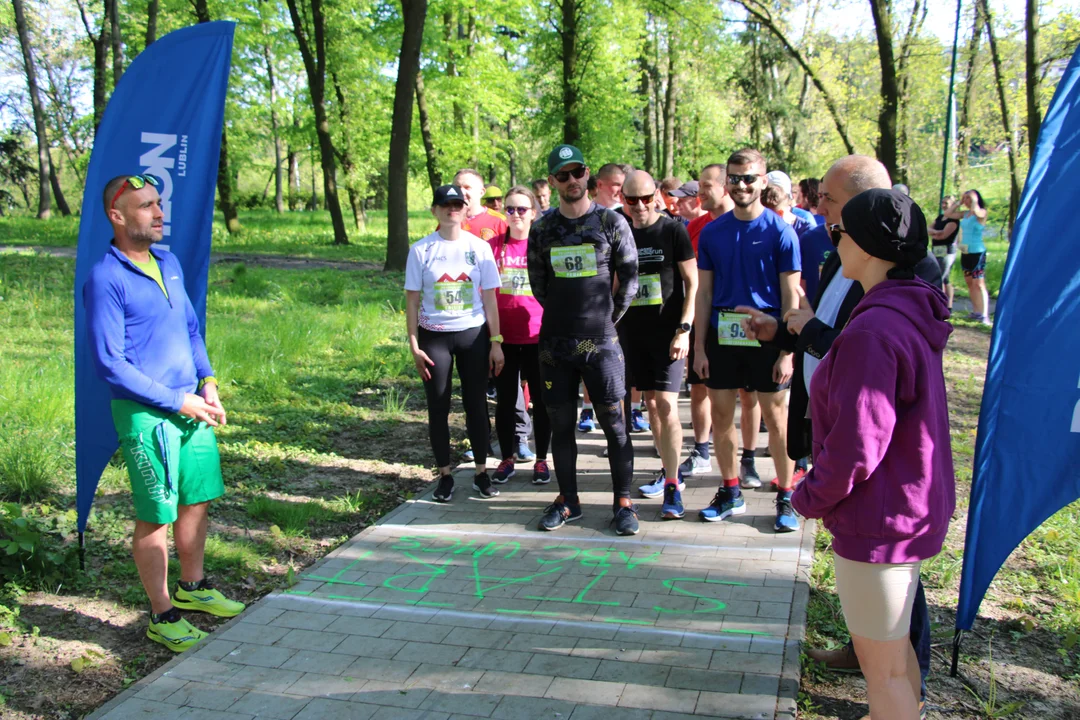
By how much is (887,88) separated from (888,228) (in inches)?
579

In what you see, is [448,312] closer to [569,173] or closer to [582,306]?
[582,306]

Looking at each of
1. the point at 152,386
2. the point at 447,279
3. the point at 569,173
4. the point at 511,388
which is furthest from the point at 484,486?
the point at 152,386

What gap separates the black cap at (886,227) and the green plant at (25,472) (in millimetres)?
5024

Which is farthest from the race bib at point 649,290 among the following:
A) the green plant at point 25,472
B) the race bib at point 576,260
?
the green plant at point 25,472

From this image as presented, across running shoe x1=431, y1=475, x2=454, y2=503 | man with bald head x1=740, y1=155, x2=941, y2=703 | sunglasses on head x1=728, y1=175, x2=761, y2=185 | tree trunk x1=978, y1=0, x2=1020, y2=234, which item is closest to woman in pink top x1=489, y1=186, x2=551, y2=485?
running shoe x1=431, y1=475, x2=454, y2=503

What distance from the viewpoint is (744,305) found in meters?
5.08

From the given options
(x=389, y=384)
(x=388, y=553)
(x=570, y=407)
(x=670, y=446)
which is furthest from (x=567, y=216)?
(x=389, y=384)

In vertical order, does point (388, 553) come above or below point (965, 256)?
below

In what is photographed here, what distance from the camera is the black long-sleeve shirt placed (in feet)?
16.2

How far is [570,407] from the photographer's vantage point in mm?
5133

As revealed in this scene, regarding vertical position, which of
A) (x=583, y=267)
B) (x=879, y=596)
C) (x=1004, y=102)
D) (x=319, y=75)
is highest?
(x=319, y=75)

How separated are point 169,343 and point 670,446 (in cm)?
298

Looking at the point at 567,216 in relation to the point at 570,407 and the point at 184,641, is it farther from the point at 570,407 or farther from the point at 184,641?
the point at 184,641

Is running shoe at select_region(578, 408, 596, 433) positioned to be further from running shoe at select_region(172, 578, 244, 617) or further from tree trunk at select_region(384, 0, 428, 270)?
tree trunk at select_region(384, 0, 428, 270)
